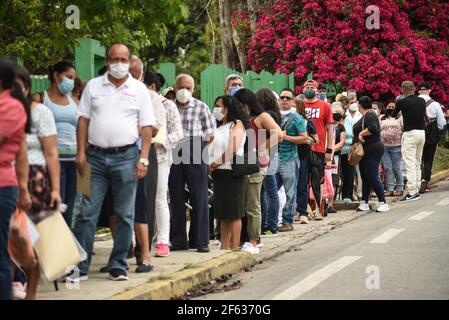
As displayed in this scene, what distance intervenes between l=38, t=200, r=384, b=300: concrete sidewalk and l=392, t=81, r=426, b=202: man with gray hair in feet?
24.3

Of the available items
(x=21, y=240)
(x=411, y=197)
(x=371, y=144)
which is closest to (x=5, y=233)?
(x=21, y=240)

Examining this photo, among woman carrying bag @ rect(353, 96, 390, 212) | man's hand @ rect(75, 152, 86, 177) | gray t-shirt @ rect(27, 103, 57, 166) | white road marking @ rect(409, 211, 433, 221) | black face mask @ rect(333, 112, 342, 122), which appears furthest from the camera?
black face mask @ rect(333, 112, 342, 122)

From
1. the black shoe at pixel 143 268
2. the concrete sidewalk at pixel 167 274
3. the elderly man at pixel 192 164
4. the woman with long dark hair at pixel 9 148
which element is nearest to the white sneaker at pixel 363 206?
the concrete sidewalk at pixel 167 274

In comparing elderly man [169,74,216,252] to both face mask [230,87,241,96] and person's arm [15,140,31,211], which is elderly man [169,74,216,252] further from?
person's arm [15,140,31,211]

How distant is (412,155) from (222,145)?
9691 millimetres

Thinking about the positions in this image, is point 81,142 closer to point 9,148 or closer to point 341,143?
point 9,148

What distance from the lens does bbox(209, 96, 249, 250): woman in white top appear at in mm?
13289

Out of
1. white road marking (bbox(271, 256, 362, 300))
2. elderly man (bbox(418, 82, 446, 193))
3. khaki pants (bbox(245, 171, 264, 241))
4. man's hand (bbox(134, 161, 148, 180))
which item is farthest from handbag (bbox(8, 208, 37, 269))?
elderly man (bbox(418, 82, 446, 193))

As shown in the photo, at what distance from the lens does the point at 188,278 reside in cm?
1089

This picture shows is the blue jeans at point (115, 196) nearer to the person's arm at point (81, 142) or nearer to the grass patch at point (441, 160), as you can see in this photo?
the person's arm at point (81, 142)

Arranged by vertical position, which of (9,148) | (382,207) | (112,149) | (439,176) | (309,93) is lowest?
(439,176)

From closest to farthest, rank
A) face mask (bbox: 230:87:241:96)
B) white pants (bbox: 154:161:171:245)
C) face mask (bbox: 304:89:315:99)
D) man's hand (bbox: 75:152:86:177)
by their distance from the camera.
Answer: man's hand (bbox: 75:152:86:177) → white pants (bbox: 154:161:171:245) → face mask (bbox: 230:87:241:96) → face mask (bbox: 304:89:315:99)

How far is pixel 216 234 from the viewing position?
15203 millimetres
